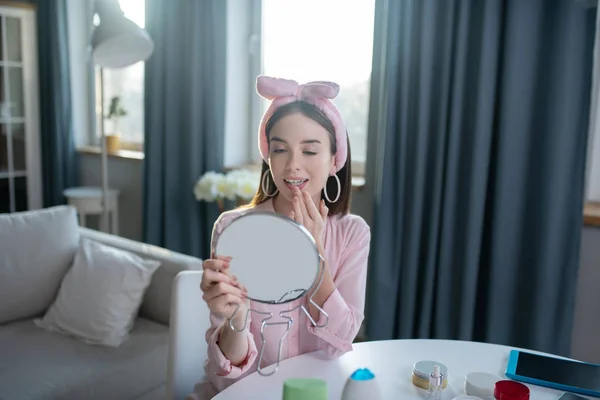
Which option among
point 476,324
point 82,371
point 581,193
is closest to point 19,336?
point 82,371

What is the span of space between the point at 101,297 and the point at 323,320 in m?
1.14

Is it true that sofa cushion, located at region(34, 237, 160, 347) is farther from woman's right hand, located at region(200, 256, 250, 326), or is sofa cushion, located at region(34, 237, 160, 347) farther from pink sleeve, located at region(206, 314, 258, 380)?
woman's right hand, located at region(200, 256, 250, 326)

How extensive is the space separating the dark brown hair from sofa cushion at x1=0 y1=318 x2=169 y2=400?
0.91 metres

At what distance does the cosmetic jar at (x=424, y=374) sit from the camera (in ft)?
3.36

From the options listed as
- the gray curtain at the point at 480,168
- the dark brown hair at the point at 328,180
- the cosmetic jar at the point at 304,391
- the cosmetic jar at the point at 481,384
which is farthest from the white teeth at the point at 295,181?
the gray curtain at the point at 480,168

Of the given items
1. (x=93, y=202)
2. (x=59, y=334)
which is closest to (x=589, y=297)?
(x=59, y=334)

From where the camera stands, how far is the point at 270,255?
87cm

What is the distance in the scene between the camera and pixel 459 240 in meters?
2.20

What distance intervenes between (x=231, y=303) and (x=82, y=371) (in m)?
1.09

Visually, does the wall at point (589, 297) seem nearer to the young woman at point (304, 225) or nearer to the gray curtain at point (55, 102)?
the young woman at point (304, 225)

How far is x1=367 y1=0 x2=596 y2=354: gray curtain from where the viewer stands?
1.94 m

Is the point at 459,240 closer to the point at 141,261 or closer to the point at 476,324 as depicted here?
the point at 476,324

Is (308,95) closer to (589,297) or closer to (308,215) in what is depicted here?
(308,215)

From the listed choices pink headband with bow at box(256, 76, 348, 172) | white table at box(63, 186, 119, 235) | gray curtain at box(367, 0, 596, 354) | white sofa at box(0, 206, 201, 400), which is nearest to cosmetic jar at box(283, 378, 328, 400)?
pink headband with bow at box(256, 76, 348, 172)
